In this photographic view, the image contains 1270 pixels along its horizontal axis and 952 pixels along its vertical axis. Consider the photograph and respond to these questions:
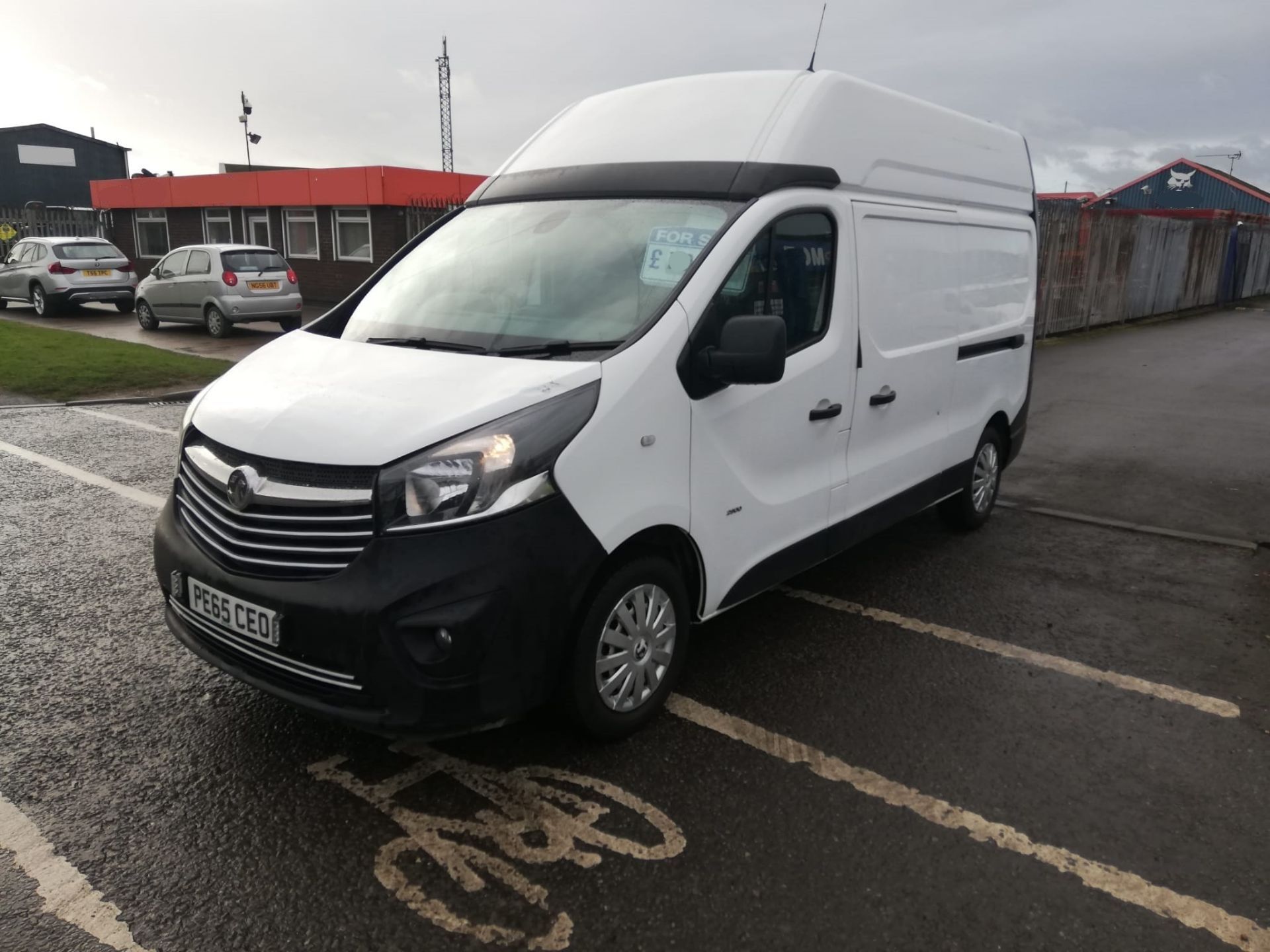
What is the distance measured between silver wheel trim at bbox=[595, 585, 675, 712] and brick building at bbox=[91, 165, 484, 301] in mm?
17668

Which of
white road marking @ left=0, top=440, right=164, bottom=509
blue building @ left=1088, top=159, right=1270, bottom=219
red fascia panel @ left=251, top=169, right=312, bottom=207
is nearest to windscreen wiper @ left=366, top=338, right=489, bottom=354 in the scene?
white road marking @ left=0, top=440, right=164, bottom=509

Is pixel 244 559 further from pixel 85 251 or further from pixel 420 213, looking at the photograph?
pixel 85 251

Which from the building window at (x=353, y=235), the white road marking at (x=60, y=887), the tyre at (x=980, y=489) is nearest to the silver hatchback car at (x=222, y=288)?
the building window at (x=353, y=235)

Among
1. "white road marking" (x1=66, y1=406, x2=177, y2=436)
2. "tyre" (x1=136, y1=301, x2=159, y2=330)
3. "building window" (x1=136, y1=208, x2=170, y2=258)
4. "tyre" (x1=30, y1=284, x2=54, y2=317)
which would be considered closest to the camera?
"white road marking" (x1=66, y1=406, x2=177, y2=436)

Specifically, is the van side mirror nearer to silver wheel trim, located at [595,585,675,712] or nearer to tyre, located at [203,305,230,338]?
silver wheel trim, located at [595,585,675,712]

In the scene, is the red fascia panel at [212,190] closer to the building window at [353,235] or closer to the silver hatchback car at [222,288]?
the building window at [353,235]

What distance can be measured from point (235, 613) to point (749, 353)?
1.85 meters

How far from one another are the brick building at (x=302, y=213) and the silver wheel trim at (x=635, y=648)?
17.7 meters

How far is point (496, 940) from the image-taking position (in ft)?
8.24

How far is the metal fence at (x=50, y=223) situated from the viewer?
28.2 metres

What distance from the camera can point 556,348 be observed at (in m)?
3.32

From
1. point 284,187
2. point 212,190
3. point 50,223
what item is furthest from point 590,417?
point 50,223

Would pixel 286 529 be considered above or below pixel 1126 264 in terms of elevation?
below

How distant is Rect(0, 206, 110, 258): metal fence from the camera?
2819cm
